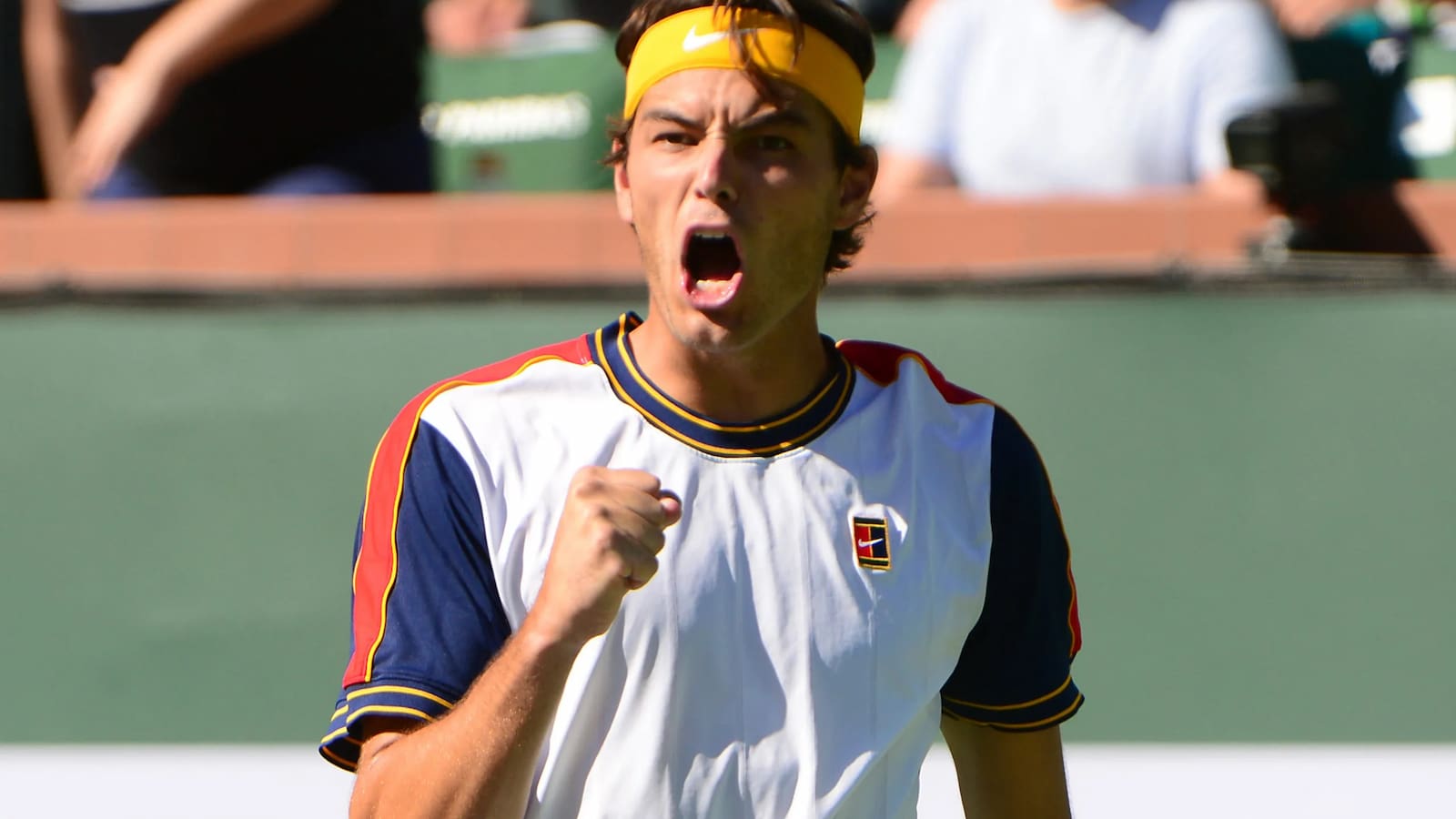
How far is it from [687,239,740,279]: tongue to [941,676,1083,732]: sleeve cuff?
1.86 ft

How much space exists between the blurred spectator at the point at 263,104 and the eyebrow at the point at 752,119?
94.4 inches

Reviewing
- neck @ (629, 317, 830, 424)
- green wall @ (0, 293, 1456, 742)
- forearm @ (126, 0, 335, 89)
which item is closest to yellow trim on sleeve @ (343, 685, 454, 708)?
neck @ (629, 317, 830, 424)

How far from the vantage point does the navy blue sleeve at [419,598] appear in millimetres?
1766

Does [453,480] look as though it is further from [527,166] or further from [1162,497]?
[527,166]

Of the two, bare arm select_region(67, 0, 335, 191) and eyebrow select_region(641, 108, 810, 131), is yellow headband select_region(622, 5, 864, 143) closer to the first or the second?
eyebrow select_region(641, 108, 810, 131)

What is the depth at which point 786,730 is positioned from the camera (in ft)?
6.04

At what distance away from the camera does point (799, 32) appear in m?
1.96

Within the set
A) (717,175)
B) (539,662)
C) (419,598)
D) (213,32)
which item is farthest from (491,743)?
(213,32)

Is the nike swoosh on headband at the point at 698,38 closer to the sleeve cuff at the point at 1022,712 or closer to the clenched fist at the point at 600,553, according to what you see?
the clenched fist at the point at 600,553

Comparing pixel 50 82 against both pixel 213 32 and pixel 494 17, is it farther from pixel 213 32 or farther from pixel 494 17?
pixel 494 17

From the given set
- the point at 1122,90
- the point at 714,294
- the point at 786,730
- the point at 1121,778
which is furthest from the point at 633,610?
the point at 1122,90

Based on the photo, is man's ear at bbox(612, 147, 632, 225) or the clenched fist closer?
the clenched fist

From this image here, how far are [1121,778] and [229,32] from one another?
2642mm

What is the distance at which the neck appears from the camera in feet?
6.40
